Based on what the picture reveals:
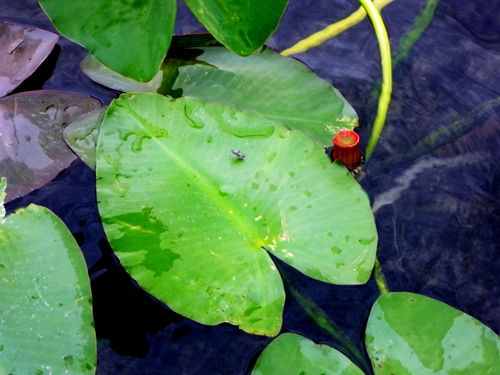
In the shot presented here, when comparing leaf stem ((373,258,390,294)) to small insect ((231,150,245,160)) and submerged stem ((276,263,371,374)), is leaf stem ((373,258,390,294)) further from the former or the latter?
small insect ((231,150,245,160))

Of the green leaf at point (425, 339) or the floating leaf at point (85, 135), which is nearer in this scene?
the green leaf at point (425, 339)

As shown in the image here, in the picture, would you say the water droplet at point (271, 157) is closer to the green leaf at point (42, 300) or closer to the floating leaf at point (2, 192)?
the green leaf at point (42, 300)

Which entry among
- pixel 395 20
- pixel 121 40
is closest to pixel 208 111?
pixel 121 40

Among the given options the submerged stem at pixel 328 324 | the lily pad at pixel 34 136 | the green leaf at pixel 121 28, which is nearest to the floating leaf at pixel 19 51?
the lily pad at pixel 34 136

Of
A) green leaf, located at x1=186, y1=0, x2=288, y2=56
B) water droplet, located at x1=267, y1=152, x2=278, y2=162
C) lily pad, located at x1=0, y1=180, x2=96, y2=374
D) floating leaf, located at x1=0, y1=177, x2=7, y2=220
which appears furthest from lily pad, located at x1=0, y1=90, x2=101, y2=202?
water droplet, located at x1=267, y1=152, x2=278, y2=162

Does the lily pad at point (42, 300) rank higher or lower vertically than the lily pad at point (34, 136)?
lower
